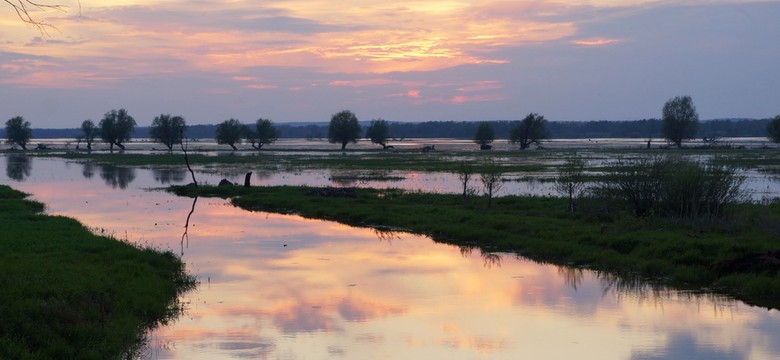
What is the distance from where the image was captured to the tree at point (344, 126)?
14900 cm

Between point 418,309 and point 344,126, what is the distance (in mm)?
133177

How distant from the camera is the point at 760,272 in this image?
20.0m

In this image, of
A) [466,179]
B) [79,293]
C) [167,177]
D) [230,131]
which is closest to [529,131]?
[230,131]

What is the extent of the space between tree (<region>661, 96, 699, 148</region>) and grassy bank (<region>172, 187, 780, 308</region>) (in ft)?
391

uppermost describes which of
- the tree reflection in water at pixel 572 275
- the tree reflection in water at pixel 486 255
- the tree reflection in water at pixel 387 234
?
the tree reflection in water at pixel 572 275

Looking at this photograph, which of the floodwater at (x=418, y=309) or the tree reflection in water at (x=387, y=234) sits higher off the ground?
the floodwater at (x=418, y=309)

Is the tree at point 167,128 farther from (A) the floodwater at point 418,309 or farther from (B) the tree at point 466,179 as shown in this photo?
(A) the floodwater at point 418,309

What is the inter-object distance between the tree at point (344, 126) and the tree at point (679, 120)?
197 ft

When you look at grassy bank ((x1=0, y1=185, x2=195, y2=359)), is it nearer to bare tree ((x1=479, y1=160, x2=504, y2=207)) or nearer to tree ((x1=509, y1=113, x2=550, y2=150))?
bare tree ((x1=479, y1=160, x2=504, y2=207))

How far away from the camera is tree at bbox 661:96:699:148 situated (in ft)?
485

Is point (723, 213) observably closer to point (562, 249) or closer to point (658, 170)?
point (658, 170)

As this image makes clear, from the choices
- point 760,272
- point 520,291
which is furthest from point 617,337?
point 760,272

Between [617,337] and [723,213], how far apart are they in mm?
14361

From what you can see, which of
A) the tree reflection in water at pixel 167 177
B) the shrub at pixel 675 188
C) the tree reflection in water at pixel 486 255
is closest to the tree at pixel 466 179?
the shrub at pixel 675 188
